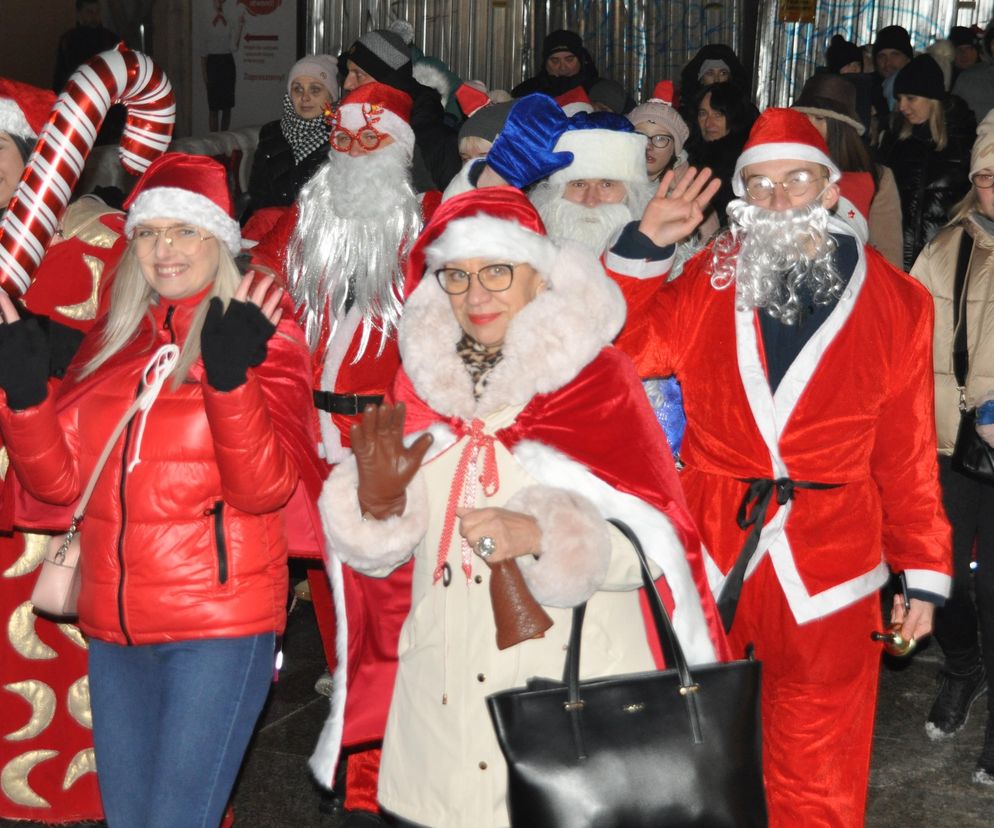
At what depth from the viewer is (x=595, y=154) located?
5641 millimetres

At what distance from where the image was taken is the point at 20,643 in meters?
4.68

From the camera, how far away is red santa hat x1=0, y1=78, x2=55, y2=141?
4.49 m

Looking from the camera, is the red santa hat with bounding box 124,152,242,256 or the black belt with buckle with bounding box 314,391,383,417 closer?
the red santa hat with bounding box 124,152,242,256

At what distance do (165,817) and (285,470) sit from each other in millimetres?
844

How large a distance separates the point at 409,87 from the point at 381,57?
0.39 meters

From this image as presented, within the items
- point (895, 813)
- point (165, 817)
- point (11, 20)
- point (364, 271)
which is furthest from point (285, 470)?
point (11, 20)

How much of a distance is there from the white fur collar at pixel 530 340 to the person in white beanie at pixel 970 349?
2.26 meters

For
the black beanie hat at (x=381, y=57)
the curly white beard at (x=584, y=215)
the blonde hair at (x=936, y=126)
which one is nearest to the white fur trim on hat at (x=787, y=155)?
the curly white beard at (x=584, y=215)

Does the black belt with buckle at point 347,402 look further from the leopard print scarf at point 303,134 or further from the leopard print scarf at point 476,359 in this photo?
the leopard print scarf at point 303,134

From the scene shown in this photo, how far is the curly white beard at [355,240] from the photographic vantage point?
5582 millimetres

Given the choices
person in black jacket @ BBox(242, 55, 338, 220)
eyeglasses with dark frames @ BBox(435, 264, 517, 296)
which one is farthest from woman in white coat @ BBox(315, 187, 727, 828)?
person in black jacket @ BBox(242, 55, 338, 220)

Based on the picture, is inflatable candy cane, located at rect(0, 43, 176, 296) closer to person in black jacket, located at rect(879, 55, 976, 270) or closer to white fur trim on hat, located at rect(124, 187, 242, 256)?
white fur trim on hat, located at rect(124, 187, 242, 256)

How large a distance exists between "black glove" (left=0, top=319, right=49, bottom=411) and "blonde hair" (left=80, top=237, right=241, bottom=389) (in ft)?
0.71

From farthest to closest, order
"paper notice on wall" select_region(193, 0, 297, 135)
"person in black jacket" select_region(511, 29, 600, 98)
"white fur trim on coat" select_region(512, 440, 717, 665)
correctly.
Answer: "paper notice on wall" select_region(193, 0, 297, 135)
"person in black jacket" select_region(511, 29, 600, 98)
"white fur trim on coat" select_region(512, 440, 717, 665)
